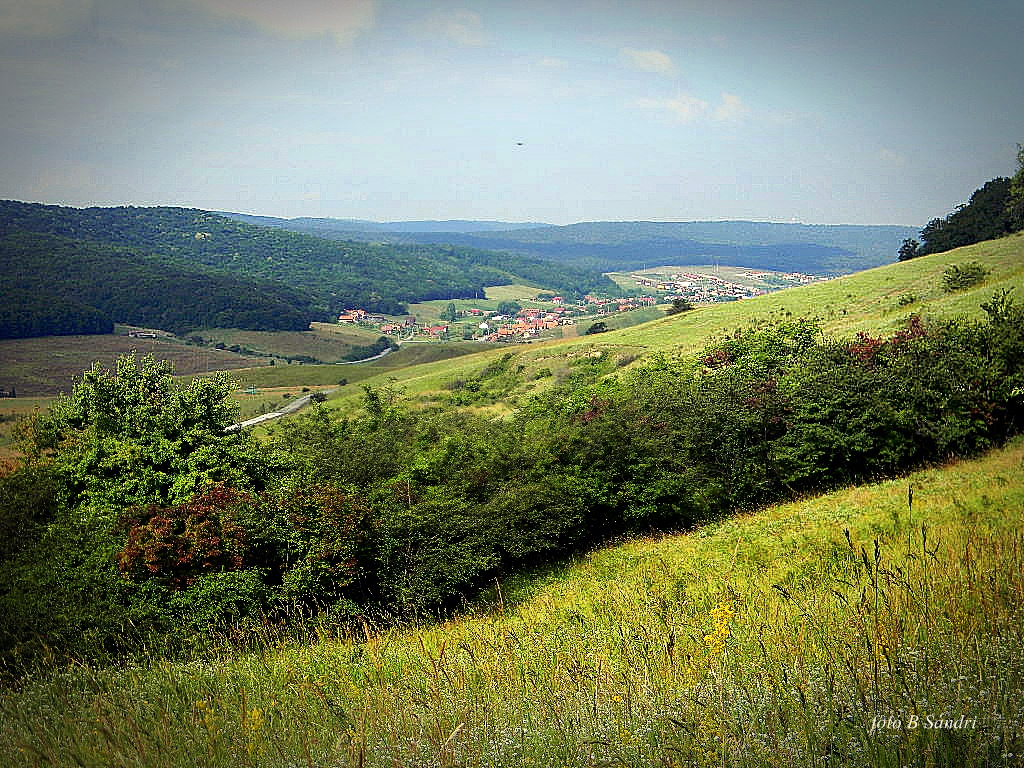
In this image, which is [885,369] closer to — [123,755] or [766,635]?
[766,635]

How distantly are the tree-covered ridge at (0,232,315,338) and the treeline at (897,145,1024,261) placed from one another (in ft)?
431

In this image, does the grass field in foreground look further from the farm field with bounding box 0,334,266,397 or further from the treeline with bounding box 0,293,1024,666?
the farm field with bounding box 0,334,266,397

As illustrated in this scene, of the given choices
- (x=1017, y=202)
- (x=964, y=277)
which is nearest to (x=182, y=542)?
(x=964, y=277)

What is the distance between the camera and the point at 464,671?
3.92m

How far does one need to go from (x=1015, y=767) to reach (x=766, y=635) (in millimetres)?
1934

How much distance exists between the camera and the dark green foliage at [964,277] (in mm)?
45375

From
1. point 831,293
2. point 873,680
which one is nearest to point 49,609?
point 873,680

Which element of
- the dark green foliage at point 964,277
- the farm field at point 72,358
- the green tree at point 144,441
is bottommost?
the farm field at point 72,358

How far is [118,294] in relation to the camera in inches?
6294

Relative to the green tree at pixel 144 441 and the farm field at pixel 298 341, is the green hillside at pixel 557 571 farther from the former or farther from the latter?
the farm field at pixel 298 341

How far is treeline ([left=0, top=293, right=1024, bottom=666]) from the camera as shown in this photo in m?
15.4

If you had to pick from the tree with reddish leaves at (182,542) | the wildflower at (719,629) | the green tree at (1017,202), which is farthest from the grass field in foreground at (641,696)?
the green tree at (1017,202)

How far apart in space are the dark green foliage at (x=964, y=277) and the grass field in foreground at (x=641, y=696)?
48.1m

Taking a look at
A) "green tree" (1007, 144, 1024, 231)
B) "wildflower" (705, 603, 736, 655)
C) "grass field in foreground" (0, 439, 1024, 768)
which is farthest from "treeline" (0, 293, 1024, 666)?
"green tree" (1007, 144, 1024, 231)
